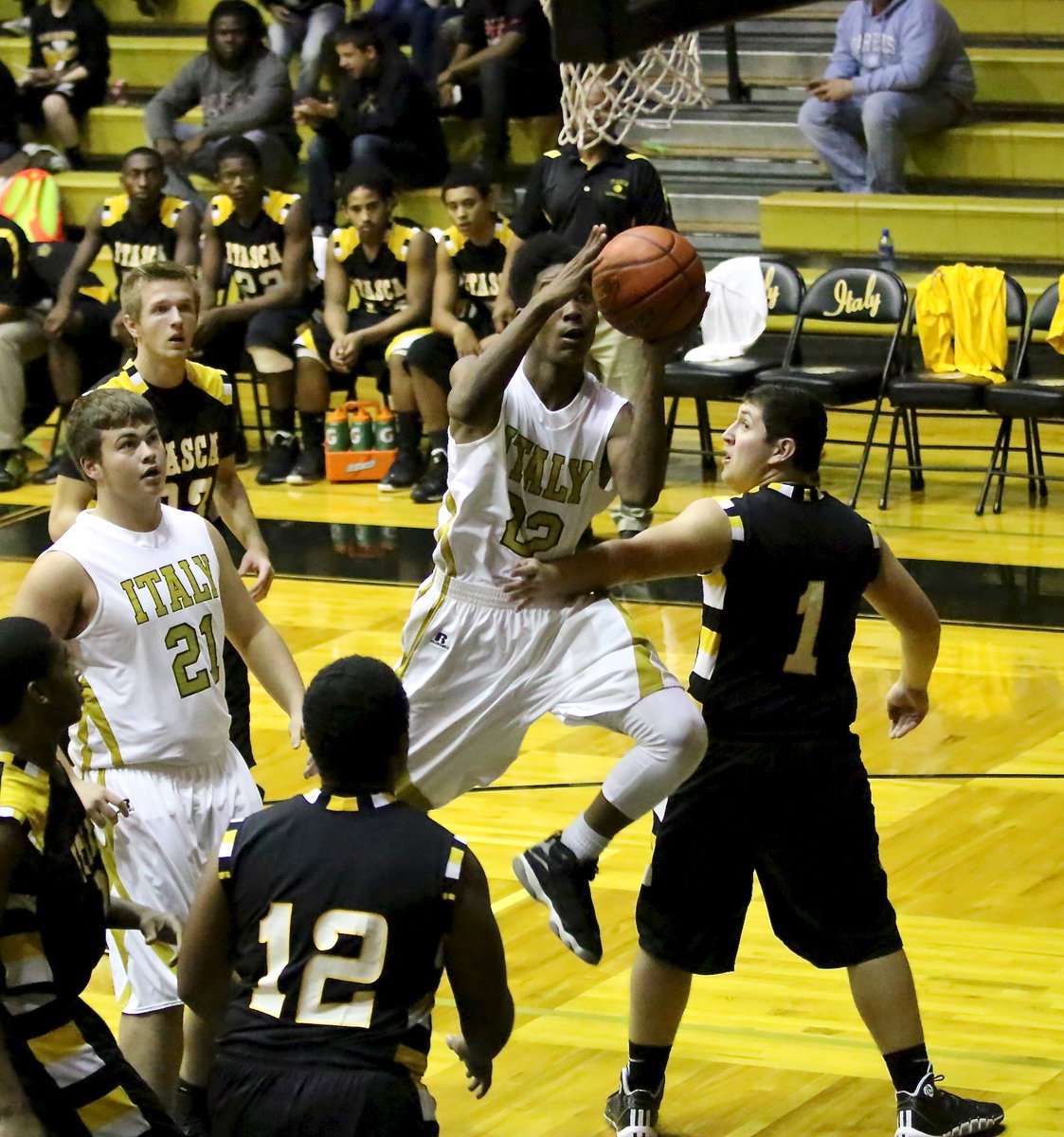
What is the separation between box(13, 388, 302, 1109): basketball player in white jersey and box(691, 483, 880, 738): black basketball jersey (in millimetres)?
959

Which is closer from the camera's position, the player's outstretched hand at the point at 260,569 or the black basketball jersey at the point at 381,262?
the player's outstretched hand at the point at 260,569

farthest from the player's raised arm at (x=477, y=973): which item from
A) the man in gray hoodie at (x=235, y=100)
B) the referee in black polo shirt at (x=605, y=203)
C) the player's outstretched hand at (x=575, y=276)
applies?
the man in gray hoodie at (x=235, y=100)

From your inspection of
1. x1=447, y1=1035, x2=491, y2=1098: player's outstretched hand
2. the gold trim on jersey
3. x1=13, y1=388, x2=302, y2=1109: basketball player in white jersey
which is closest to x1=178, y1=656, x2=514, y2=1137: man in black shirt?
x1=447, y1=1035, x2=491, y2=1098: player's outstretched hand

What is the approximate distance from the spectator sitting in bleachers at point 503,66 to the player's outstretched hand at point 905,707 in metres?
8.58

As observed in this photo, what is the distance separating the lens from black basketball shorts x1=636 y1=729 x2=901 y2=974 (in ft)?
14.0

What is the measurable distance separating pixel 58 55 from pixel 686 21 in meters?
11.6

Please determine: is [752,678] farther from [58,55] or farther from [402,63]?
[58,55]

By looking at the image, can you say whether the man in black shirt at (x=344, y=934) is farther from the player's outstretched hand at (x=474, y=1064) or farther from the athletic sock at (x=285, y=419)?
the athletic sock at (x=285, y=419)

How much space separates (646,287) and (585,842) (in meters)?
1.41

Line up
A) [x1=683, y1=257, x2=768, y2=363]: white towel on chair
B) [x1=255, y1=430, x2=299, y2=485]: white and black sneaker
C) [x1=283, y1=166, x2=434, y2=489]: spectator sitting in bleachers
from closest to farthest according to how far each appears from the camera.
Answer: [x1=683, y1=257, x2=768, y2=363]: white towel on chair < [x1=283, y1=166, x2=434, y2=489]: spectator sitting in bleachers < [x1=255, y1=430, x2=299, y2=485]: white and black sneaker

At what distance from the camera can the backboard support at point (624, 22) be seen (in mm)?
3426

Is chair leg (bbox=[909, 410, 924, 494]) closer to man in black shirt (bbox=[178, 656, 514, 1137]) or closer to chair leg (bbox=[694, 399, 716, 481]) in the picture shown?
chair leg (bbox=[694, 399, 716, 481])

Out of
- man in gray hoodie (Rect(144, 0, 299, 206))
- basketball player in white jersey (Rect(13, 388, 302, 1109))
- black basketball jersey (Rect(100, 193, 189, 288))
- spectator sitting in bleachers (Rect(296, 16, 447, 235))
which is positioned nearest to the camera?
basketball player in white jersey (Rect(13, 388, 302, 1109))

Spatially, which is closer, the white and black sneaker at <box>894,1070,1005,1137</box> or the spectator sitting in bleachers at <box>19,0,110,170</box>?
the white and black sneaker at <box>894,1070,1005,1137</box>
